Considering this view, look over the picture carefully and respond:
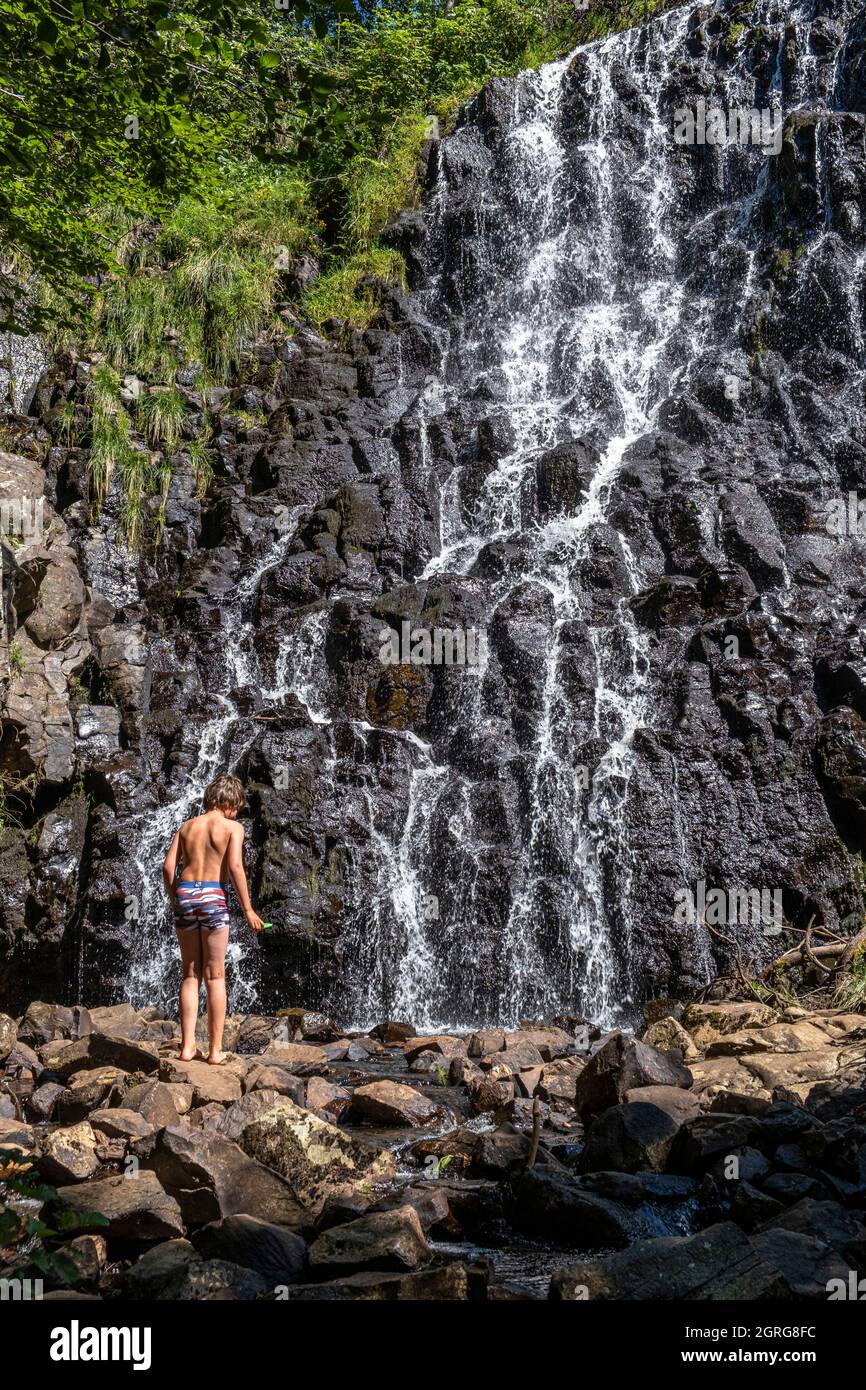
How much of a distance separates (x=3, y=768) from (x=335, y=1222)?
9448 millimetres

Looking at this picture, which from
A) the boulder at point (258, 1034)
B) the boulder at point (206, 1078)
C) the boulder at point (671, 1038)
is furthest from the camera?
the boulder at point (258, 1034)

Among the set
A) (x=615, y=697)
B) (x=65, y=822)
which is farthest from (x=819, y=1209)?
(x=65, y=822)

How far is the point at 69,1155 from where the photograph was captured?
4.95 meters

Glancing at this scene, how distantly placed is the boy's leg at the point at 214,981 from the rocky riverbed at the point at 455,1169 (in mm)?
274

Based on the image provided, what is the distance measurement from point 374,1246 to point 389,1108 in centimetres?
263

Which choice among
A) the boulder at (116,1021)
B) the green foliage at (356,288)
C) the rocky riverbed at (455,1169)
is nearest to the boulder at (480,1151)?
the rocky riverbed at (455,1169)

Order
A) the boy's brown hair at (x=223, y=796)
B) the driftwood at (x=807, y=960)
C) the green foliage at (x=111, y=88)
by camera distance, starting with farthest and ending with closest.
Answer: the driftwood at (x=807, y=960) → the boy's brown hair at (x=223, y=796) → the green foliage at (x=111, y=88)

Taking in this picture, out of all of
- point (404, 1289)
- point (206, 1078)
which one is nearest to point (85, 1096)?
point (206, 1078)

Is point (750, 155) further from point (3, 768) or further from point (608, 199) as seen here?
point (3, 768)

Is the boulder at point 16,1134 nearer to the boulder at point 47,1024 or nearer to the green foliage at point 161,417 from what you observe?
the boulder at point 47,1024

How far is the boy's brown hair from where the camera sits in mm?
7223

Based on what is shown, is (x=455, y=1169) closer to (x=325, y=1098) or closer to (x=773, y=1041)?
(x=325, y=1098)

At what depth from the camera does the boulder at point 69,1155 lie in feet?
16.0

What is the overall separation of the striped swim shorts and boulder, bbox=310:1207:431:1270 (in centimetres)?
313
